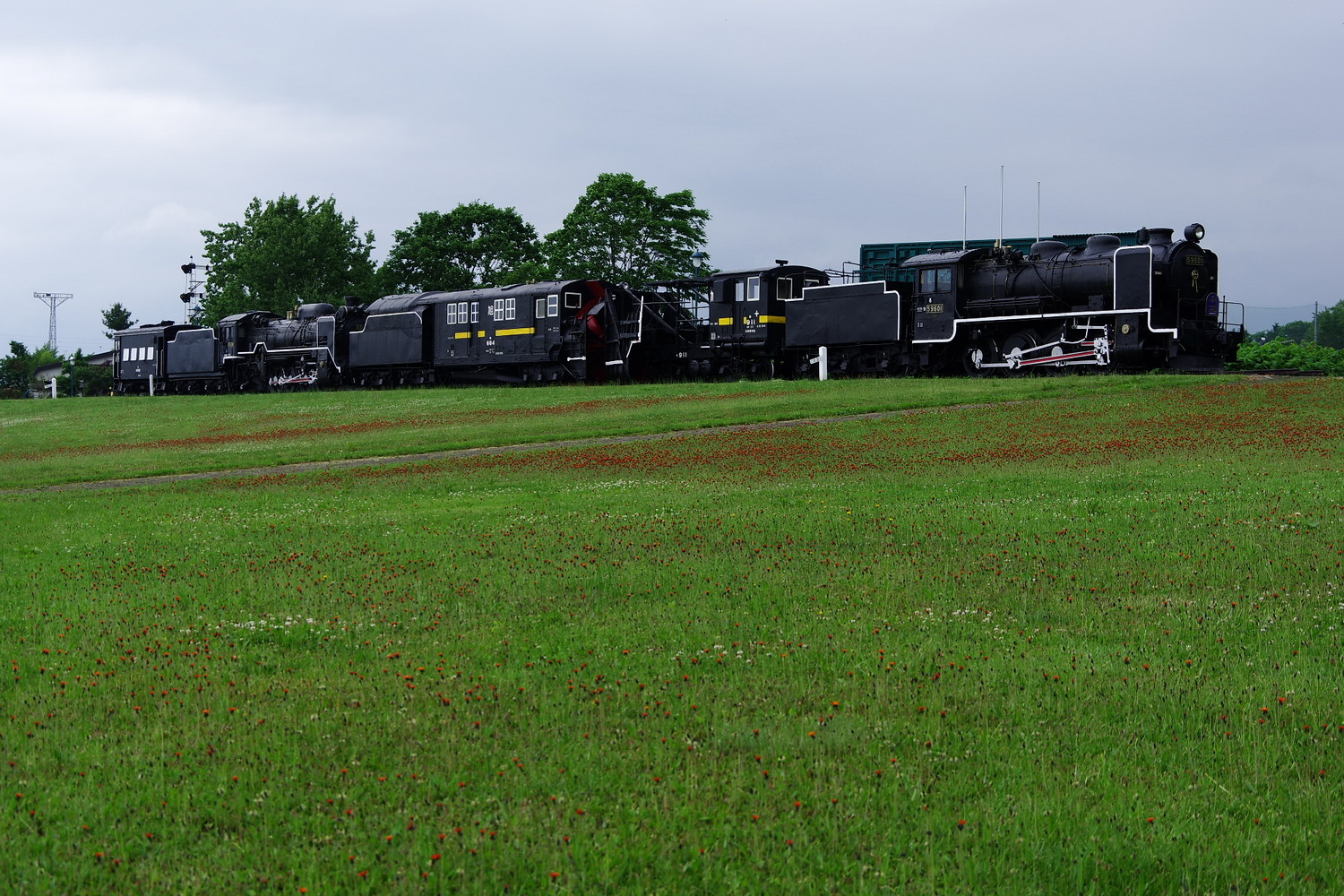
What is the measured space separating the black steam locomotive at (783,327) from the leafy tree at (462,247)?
960 inches

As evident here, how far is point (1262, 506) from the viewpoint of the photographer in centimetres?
1473

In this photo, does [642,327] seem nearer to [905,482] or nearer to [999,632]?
[905,482]

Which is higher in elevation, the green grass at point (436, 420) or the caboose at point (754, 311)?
the caboose at point (754, 311)

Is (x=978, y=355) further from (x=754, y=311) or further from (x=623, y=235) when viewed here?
(x=623, y=235)

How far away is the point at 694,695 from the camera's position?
7.80 m

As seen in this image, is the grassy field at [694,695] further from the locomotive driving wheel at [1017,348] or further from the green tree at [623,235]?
the green tree at [623,235]

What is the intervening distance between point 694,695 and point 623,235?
242ft

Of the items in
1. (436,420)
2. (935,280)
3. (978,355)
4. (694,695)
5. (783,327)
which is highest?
(935,280)

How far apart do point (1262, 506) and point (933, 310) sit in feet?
85.9

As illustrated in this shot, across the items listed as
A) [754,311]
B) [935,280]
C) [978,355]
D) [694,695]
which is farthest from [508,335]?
[694,695]

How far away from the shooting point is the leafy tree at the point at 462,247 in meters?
91.4

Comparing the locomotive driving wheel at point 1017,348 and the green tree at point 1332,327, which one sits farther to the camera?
the green tree at point 1332,327

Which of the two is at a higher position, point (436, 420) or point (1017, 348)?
point (1017, 348)

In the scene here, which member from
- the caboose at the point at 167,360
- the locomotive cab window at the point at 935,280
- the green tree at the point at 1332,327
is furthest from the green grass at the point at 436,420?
the green tree at the point at 1332,327
